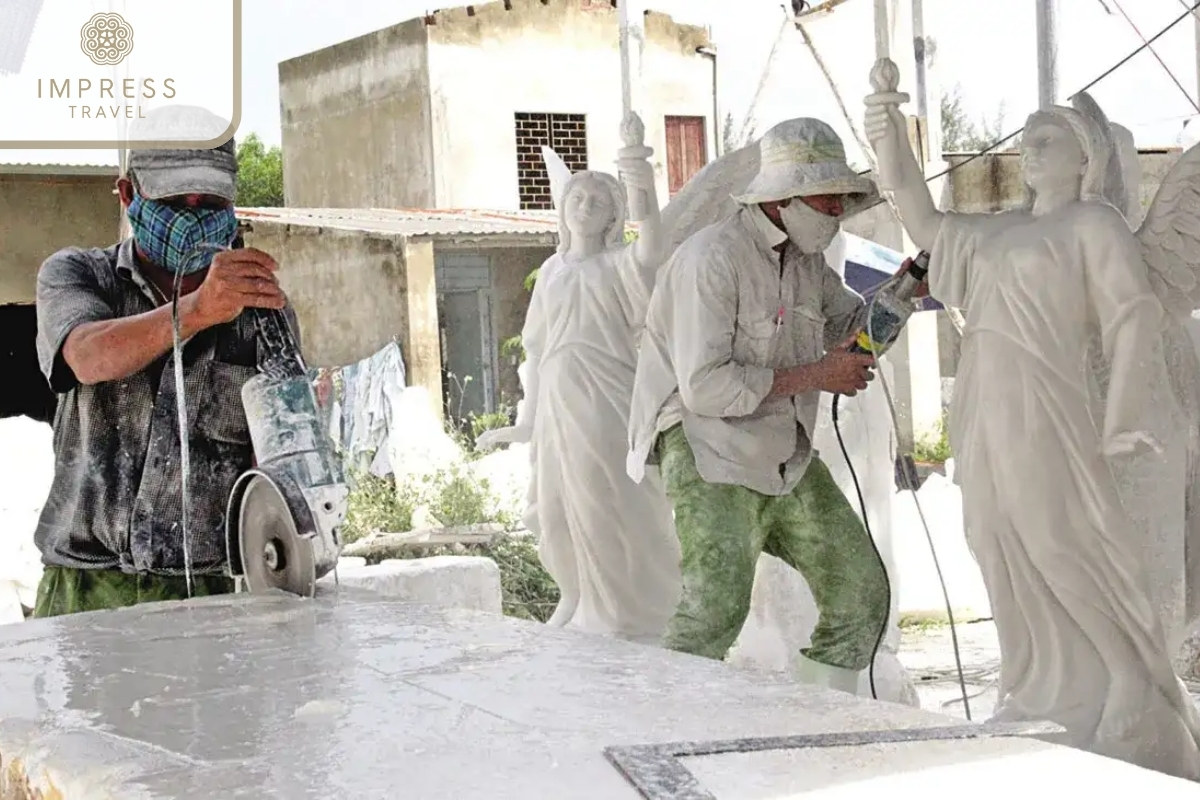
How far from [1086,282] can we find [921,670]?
329 cm

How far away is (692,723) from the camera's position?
7.42 feet

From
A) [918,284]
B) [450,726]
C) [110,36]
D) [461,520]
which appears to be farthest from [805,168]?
[461,520]

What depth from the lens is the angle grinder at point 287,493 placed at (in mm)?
3516

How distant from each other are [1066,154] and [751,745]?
10.4 ft

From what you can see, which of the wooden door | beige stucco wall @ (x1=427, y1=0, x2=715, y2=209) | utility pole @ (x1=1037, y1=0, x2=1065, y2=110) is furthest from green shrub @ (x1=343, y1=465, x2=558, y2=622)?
the wooden door

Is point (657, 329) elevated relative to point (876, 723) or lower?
elevated

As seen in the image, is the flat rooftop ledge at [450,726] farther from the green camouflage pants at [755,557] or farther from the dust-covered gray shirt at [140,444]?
the green camouflage pants at [755,557]

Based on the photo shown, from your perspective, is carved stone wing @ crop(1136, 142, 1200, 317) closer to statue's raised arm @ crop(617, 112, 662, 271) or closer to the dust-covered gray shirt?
statue's raised arm @ crop(617, 112, 662, 271)

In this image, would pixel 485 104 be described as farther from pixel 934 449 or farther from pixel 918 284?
pixel 918 284

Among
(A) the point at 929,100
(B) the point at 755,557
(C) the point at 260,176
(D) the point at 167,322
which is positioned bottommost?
(B) the point at 755,557

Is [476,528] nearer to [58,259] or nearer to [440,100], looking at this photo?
[58,259]

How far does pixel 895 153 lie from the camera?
201 inches

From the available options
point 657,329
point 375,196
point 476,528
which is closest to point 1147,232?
point 657,329

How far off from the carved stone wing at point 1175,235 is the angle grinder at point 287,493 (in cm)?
255
